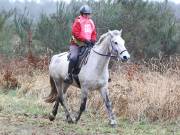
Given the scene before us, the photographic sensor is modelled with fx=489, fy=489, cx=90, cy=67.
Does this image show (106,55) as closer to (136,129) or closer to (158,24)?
(136,129)

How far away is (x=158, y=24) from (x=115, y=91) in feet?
33.5

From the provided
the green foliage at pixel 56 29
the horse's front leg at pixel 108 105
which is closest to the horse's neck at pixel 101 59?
the horse's front leg at pixel 108 105

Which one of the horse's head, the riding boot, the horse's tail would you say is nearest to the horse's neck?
the horse's head

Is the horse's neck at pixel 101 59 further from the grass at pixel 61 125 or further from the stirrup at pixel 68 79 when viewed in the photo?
the grass at pixel 61 125

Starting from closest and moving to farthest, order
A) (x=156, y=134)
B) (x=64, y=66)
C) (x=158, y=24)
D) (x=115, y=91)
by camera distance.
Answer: (x=156, y=134), (x=64, y=66), (x=115, y=91), (x=158, y=24)

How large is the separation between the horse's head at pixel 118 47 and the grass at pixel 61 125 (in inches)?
57.1

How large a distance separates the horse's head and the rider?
80 cm

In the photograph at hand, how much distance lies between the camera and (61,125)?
33.0 ft

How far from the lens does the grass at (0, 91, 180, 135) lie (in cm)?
930

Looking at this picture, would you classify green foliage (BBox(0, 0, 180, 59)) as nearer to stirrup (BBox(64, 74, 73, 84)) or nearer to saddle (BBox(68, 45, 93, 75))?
stirrup (BBox(64, 74, 73, 84))

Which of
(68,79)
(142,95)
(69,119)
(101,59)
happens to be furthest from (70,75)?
(142,95)

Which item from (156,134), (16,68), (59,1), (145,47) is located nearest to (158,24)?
(145,47)

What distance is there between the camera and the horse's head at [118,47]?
909 cm

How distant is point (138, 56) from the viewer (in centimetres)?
2027
